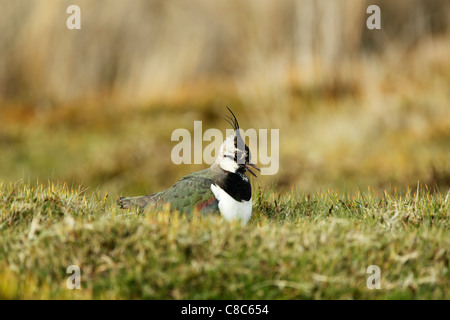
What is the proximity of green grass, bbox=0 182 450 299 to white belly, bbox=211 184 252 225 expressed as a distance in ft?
1.03

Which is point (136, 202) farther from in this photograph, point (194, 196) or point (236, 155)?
point (236, 155)

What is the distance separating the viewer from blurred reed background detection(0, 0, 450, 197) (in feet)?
32.4

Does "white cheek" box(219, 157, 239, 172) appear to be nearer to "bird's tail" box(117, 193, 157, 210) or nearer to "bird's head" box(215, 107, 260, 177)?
"bird's head" box(215, 107, 260, 177)

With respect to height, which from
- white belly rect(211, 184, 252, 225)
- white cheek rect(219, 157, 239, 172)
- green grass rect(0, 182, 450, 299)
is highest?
white cheek rect(219, 157, 239, 172)

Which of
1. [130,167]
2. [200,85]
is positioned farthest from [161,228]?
[200,85]

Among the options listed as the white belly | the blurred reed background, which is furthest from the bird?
the blurred reed background

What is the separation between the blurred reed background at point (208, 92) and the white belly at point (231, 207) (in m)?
4.56

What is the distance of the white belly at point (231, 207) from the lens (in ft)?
14.5

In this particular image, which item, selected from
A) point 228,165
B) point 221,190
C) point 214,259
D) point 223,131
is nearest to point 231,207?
point 221,190

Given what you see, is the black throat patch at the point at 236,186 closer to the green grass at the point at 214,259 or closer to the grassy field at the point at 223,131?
the grassy field at the point at 223,131

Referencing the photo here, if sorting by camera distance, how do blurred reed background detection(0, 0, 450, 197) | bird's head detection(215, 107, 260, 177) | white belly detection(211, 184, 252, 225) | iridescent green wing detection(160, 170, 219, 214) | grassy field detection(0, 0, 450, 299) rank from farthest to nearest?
1. blurred reed background detection(0, 0, 450, 197)
2. bird's head detection(215, 107, 260, 177)
3. iridescent green wing detection(160, 170, 219, 214)
4. white belly detection(211, 184, 252, 225)
5. grassy field detection(0, 0, 450, 299)

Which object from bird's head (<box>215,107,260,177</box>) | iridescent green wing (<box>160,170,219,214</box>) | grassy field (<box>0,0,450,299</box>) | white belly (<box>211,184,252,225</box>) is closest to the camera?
grassy field (<box>0,0,450,299</box>)

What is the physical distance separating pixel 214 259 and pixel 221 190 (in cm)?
107
